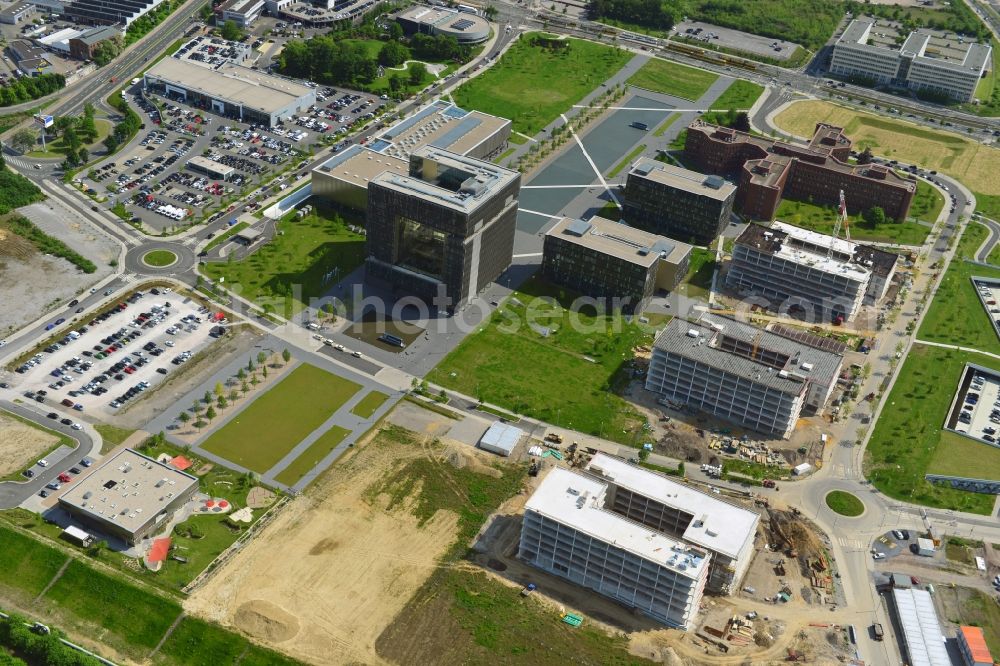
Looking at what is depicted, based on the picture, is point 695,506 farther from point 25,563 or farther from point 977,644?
point 25,563

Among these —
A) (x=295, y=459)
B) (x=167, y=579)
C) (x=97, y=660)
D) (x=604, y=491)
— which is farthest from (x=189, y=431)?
(x=604, y=491)

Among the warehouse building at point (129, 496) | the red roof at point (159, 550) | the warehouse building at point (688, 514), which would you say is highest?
the warehouse building at point (688, 514)

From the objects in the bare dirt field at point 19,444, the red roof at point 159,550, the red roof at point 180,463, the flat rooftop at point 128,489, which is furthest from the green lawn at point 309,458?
the bare dirt field at point 19,444

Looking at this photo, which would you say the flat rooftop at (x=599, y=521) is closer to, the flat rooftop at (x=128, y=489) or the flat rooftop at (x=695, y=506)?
the flat rooftop at (x=695, y=506)

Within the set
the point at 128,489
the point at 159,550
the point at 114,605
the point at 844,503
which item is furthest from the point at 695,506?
the point at 128,489

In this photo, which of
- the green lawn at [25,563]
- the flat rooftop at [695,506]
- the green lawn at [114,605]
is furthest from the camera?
the flat rooftop at [695,506]

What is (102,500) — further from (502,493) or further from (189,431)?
(502,493)

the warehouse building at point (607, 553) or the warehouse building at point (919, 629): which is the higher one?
the warehouse building at point (607, 553)
